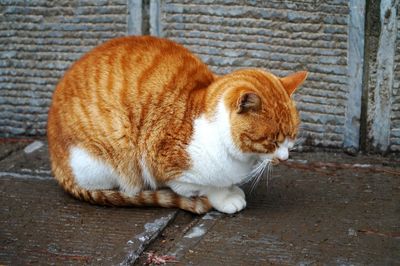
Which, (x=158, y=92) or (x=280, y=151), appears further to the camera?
(x=158, y=92)

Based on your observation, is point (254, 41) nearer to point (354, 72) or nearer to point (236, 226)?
point (354, 72)

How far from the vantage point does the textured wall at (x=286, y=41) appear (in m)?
4.00

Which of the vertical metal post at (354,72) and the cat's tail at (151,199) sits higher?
the vertical metal post at (354,72)

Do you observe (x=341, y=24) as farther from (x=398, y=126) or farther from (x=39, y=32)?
(x=39, y=32)

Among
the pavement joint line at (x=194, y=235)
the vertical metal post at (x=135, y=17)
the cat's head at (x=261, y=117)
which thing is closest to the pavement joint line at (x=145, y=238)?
the pavement joint line at (x=194, y=235)

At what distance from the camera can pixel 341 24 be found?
397 centimetres

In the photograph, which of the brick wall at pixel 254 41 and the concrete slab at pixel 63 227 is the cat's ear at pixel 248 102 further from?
the brick wall at pixel 254 41

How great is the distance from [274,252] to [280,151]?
0.44m

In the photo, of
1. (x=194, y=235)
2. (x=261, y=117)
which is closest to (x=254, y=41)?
(x=261, y=117)

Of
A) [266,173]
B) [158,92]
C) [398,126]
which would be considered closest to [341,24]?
[398,126]

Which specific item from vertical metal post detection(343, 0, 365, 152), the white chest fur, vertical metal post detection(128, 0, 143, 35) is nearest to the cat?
the white chest fur

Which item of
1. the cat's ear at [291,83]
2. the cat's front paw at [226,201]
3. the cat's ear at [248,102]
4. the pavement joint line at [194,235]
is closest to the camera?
the cat's ear at [248,102]

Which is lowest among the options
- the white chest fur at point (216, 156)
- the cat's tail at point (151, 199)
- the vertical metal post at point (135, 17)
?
the cat's tail at point (151, 199)

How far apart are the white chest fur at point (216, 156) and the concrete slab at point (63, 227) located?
299mm
